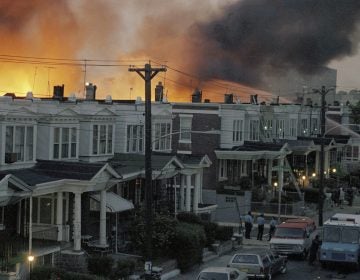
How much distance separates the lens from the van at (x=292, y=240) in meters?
32.5

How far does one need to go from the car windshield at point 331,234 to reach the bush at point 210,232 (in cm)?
503

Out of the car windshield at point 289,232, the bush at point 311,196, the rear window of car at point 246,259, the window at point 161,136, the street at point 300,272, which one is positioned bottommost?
the street at point 300,272

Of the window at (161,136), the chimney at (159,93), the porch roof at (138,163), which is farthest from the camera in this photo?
the chimney at (159,93)

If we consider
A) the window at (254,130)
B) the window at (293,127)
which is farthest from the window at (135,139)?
the window at (293,127)

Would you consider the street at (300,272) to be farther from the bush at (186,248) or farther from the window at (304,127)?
the window at (304,127)

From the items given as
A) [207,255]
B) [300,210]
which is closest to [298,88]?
[300,210]

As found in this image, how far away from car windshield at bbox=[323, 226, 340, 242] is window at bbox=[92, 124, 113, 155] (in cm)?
1101

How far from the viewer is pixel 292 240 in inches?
1293

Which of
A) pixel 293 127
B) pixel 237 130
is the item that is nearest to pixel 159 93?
pixel 237 130

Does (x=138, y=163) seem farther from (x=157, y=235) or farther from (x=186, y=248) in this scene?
(x=186, y=248)

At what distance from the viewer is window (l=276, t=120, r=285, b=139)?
6278cm

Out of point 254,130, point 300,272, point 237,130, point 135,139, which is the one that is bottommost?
point 300,272

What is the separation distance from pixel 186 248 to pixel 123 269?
4849 millimetres

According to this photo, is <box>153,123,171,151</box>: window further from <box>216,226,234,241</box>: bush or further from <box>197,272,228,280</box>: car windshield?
<box>197,272,228,280</box>: car windshield
